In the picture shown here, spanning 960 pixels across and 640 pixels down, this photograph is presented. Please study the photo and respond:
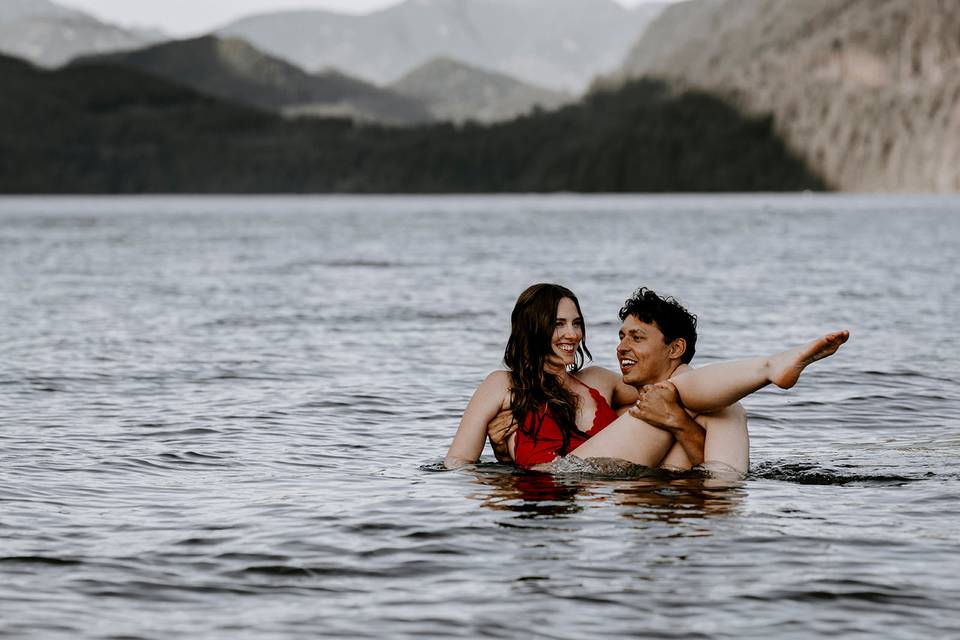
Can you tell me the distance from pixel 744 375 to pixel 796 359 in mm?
386

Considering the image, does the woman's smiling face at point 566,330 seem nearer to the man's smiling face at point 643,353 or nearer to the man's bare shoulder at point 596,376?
the man's smiling face at point 643,353

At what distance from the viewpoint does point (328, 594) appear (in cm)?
884

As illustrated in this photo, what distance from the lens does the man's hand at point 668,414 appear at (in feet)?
35.0

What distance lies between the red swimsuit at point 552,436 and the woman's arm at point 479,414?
0.27m

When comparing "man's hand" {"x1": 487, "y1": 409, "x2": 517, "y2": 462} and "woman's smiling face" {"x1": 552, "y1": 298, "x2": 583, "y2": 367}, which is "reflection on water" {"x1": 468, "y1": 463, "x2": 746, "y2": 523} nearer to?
"man's hand" {"x1": 487, "y1": 409, "x2": 517, "y2": 462}

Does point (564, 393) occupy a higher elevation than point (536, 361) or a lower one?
lower

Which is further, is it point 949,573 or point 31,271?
point 31,271

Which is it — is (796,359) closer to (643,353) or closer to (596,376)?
(643,353)

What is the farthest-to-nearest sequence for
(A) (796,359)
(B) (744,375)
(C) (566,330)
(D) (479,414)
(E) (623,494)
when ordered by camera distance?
(D) (479,414) → (E) (623,494) → (C) (566,330) → (B) (744,375) → (A) (796,359)

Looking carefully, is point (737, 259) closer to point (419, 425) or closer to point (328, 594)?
point (419, 425)

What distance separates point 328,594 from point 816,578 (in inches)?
113

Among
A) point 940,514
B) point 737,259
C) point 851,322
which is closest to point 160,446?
point 940,514

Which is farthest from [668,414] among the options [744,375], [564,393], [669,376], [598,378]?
[598,378]

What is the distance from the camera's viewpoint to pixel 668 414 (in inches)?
425
